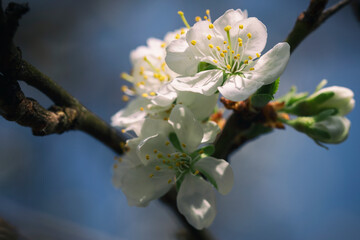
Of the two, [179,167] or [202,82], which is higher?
[202,82]

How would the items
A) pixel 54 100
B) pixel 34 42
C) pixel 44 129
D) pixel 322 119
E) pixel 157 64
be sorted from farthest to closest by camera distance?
pixel 34 42
pixel 157 64
pixel 322 119
pixel 54 100
pixel 44 129

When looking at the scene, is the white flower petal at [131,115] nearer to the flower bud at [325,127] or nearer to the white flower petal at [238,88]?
the white flower petal at [238,88]

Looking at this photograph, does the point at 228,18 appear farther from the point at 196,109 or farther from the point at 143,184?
the point at 143,184

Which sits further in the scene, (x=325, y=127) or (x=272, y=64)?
(x=325, y=127)

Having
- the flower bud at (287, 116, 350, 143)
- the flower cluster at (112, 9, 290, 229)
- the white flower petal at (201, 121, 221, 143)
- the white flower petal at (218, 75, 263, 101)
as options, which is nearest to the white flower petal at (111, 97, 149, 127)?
the flower cluster at (112, 9, 290, 229)

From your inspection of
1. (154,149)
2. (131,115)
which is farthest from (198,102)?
(131,115)

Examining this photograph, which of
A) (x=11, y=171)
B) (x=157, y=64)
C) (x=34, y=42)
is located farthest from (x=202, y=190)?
(x=34, y=42)

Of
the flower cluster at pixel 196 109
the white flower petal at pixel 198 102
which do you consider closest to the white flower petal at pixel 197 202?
Result: the flower cluster at pixel 196 109

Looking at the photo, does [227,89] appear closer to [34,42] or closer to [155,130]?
[155,130]
